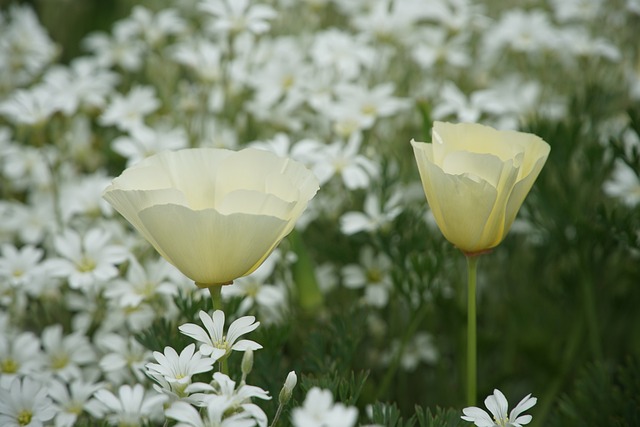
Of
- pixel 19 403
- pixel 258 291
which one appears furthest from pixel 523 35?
pixel 19 403

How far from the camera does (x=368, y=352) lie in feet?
3.41

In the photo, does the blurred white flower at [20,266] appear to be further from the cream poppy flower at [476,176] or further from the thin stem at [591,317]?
the thin stem at [591,317]

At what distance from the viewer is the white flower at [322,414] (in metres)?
0.42

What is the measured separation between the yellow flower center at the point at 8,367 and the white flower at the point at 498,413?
51 cm

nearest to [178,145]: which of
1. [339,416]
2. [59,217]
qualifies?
[59,217]

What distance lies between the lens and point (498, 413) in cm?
56

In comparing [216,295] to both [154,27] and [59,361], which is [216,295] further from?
[154,27]

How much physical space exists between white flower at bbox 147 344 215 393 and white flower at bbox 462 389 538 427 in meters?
0.19

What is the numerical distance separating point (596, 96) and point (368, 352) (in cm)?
50

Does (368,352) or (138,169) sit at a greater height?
(138,169)

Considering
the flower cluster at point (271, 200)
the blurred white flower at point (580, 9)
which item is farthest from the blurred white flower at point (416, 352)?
the blurred white flower at point (580, 9)

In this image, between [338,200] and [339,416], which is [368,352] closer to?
[338,200]

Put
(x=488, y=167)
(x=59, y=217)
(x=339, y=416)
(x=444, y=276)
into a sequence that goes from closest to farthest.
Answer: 1. (x=339, y=416)
2. (x=488, y=167)
3. (x=444, y=276)
4. (x=59, y=217)

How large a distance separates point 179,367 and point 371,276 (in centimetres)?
47
